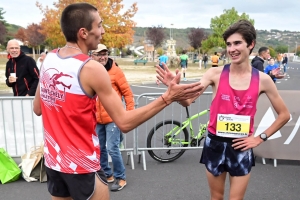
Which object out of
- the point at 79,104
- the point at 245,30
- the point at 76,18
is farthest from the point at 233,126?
the point at 76,18

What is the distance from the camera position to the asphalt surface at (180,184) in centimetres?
431

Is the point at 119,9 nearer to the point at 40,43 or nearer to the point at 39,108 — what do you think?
the point at 39,108

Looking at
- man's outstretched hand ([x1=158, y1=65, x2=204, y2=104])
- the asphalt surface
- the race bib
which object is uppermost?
man's outstretched hand ([x1=158, y1=65, x2=204, y2=104])

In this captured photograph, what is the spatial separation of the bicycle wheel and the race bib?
2.79 metres

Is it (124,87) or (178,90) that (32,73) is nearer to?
(124,87)

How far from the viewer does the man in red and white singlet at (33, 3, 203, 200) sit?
1.88m

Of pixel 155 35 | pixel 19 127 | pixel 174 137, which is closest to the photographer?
pixel 19 127

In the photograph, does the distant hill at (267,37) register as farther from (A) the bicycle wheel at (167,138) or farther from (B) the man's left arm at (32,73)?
(A) the bicycle wheel at (167,138)

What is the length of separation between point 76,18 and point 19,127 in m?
3.89

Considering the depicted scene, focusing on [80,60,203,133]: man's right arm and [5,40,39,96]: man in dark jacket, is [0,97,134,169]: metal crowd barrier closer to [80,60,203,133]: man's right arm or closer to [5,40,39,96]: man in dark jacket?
[5,40,39,96]: man in dark jacket

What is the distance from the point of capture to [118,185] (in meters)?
4.50

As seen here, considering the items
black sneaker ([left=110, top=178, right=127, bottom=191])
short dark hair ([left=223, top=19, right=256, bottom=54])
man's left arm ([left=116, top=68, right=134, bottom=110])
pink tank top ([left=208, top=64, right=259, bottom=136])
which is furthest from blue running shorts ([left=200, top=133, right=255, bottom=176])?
black sneaker ([left=110, top=178, right=127, bottom=191])

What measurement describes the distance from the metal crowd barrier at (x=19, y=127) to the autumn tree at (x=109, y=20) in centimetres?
2565

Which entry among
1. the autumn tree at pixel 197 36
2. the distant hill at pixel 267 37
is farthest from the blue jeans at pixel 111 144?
the distant hill at pixel 267 37
